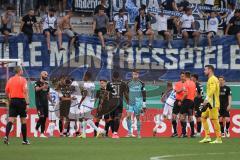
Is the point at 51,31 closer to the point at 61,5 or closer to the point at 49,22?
the point at 49,22

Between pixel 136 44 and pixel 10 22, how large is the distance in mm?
4944

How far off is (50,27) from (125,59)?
10.2 ft

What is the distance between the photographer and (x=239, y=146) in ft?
73.0

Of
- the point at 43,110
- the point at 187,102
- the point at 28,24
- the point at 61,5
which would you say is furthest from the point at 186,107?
the point at 61,5

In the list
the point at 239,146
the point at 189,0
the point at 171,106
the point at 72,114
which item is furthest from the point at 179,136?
the point at 189,0

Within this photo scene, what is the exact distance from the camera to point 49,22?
32.7m

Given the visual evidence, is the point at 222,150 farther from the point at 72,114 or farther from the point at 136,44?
the point at 136,44

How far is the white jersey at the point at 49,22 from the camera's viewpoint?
3262cm

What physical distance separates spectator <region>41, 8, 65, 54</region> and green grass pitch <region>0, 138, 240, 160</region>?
28.8 feet

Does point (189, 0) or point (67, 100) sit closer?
point (67, 100)

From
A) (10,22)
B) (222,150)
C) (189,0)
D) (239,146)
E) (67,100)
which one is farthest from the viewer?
(189,0)

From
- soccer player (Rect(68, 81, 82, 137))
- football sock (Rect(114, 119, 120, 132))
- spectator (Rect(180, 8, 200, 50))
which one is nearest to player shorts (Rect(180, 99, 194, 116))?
football sock (Rect(114, 119, 120, 132))

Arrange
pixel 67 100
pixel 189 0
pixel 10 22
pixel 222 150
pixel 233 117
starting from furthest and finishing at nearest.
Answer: pixel 189 0, pixel 10 22, pixel 233 117, pixel 67 100, pixel 222 150

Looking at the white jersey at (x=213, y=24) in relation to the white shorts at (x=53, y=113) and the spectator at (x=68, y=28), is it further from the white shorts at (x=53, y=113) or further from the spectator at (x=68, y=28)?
the white shorts at (x=53, y=113)
